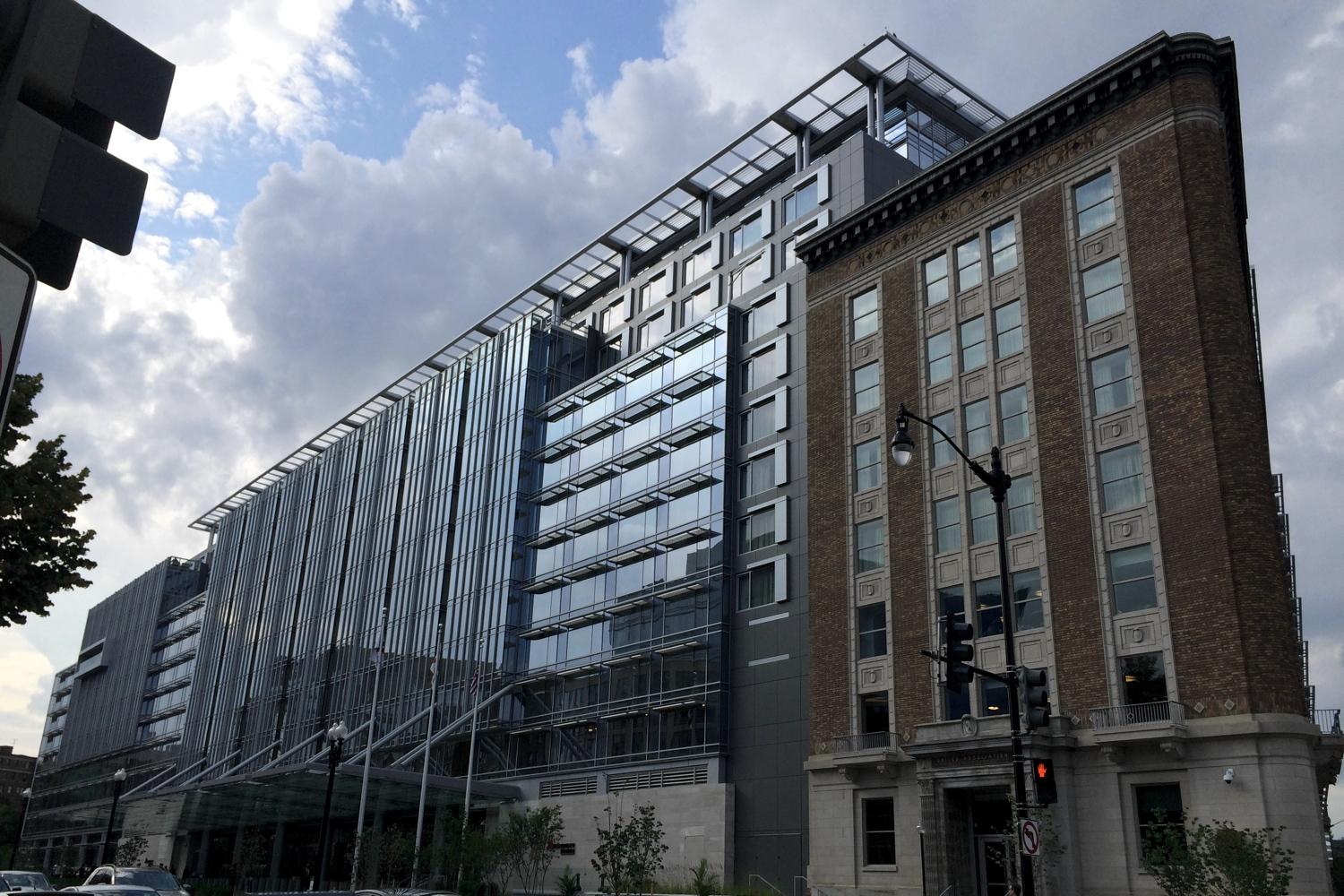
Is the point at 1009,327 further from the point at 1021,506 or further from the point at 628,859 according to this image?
the point at 628,859

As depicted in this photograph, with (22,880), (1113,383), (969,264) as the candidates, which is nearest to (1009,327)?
(969,264)

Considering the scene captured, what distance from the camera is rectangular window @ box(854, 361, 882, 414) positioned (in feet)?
153

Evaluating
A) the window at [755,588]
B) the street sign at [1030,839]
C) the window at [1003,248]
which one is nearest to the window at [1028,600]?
the window at [1003,248]

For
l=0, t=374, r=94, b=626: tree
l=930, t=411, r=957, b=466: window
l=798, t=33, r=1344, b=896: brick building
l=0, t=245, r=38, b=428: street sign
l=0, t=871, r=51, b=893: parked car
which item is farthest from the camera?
l=930, t=411, r=957, b=466: window

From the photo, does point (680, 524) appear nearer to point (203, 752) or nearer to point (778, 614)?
point (778, 614)

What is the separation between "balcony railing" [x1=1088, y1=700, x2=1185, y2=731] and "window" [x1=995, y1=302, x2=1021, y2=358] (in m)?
13.7

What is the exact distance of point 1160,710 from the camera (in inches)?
1315

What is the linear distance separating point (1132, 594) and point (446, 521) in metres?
51.4

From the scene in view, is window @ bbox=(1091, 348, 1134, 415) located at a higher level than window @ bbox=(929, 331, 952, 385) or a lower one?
lower

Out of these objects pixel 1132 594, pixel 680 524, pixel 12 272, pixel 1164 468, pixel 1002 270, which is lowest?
pixel 12 272

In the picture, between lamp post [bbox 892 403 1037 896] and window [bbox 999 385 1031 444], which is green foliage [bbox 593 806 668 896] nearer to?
window [bbox 999 385 1031 444]

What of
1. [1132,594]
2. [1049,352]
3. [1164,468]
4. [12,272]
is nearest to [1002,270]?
[1049,352]

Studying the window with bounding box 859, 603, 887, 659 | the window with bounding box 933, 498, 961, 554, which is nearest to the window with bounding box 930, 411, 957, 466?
the window with bounding box 933, 498, 961, 554

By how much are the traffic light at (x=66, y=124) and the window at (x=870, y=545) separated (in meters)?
40.5
